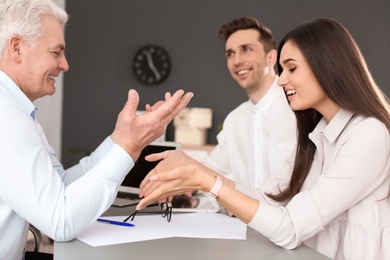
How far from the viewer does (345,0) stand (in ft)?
19.7

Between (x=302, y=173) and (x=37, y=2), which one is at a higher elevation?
(x=37, y=2)

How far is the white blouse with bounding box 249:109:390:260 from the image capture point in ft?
5.32

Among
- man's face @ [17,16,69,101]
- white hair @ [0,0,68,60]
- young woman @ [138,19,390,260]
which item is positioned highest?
white hair @ [0,0,68,60]

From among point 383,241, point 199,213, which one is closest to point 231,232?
point 199,213

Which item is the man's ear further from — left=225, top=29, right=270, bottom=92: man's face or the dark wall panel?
the dark wall panel

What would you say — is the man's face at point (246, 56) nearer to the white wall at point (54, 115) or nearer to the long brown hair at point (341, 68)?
the long brown hair at point (341, 68)

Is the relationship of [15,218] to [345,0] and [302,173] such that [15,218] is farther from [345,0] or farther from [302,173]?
[345,0]

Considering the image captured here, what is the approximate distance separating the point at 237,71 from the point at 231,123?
1.18 ft

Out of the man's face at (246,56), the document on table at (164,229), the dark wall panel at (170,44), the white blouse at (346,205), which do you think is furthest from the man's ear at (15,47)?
the dark wall panel at (170,44)

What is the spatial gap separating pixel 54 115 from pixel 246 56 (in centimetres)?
329

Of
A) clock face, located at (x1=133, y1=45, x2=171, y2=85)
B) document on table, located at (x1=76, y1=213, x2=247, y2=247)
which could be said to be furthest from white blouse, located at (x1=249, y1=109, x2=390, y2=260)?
clock face, located at (x1=133, y1=45, x2=171, y2=85)

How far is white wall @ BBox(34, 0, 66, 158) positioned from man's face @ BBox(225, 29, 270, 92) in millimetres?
2764

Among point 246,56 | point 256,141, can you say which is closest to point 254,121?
point 256,141

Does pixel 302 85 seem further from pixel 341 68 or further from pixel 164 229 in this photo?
pixel 164 229
